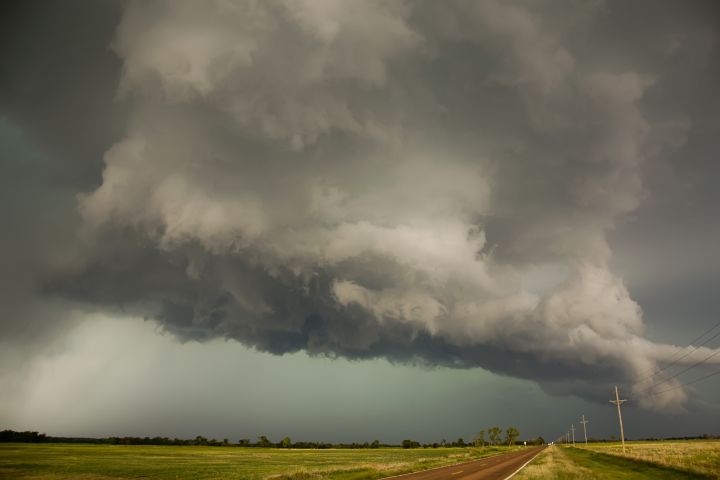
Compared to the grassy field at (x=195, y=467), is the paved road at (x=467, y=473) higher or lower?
higher

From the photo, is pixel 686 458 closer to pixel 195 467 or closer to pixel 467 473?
pixel 467 473

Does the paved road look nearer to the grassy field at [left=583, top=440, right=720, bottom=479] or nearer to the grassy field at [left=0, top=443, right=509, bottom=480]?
the grassy field at [left=0, top=443, right=509, bottom=480]

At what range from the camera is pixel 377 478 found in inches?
1182

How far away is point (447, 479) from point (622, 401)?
52097 mm

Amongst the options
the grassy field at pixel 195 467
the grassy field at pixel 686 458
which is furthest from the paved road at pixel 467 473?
the grassy field at pixel 686 458

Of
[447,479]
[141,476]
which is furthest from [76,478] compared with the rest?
[447,479]

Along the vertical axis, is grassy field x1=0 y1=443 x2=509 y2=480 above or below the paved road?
below

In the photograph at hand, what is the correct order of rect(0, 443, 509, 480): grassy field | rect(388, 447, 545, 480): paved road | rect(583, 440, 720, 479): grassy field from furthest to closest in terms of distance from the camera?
rect(0, 443, 509, 480): grassy field < rect(583, 440, 720, 479): grassy field < rect(388, 447, 545, 480): paved road

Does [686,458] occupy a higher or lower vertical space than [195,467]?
higher

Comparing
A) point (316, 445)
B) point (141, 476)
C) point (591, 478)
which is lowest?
point (316, 445)

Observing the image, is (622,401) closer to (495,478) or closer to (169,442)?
(495,478)

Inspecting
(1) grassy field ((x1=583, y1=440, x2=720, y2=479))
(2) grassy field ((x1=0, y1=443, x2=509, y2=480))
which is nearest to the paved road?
(2) grassy field ((x1=0, y1=443, x2=509, y2=480))

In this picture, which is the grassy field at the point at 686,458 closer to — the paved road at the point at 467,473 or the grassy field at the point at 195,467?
the paved road at the point at 467,473

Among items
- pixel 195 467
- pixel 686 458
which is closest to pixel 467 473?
pixel 686 458
